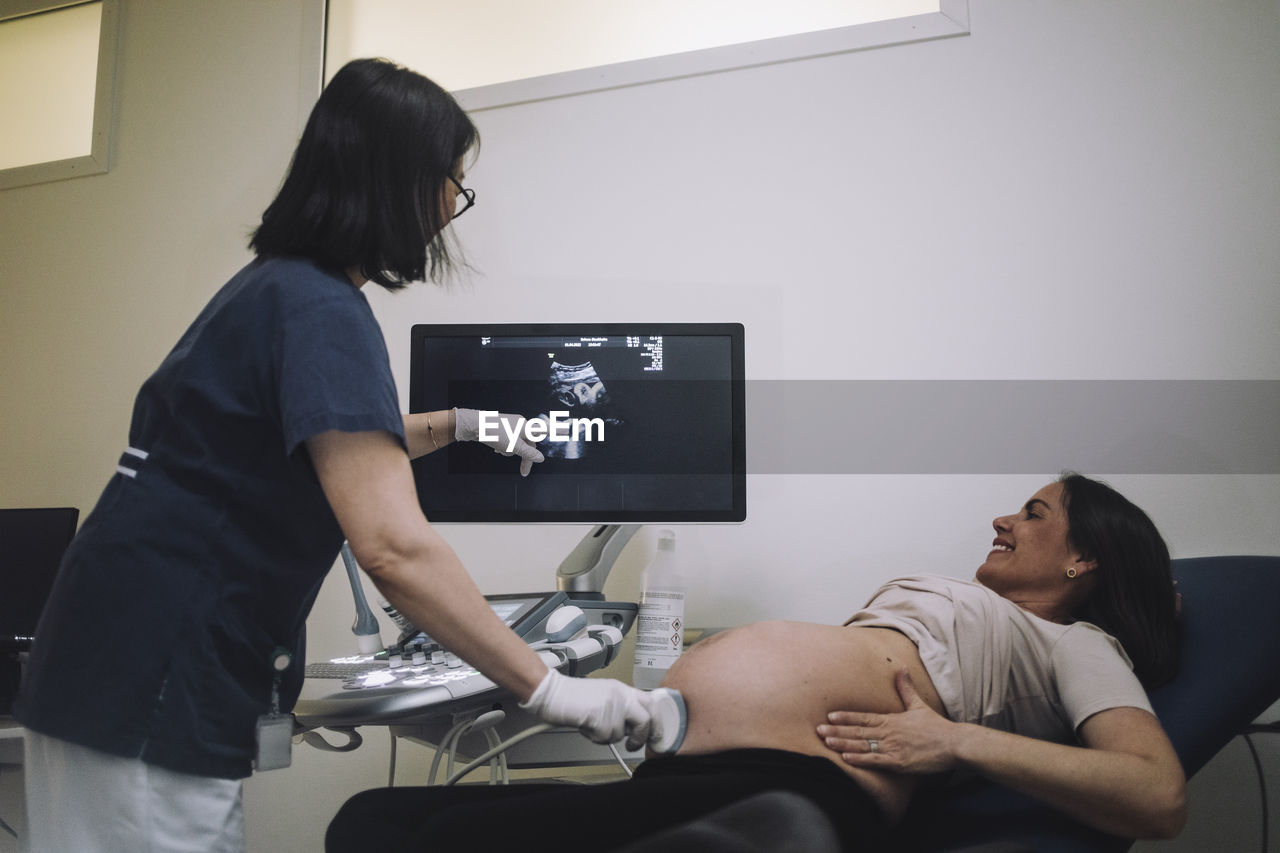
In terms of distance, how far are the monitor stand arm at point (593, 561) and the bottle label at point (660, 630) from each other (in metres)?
0.14

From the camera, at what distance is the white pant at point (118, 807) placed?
2.73 feet

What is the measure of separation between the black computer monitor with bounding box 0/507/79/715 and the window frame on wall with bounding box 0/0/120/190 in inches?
40.7

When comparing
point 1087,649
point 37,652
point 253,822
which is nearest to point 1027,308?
point 1087,649

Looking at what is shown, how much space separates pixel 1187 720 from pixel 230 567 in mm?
1161

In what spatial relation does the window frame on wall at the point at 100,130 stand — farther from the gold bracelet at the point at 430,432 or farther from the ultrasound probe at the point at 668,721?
the ultrasound probe at the point at 668,721

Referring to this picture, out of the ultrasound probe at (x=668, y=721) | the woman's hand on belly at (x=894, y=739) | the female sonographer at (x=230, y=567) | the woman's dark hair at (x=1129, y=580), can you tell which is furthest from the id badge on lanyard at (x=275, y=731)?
the woman's dark hair at (x=1129, y=580)

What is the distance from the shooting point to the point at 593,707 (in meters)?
0.96

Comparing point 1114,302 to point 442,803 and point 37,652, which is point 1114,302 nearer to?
point 442,803

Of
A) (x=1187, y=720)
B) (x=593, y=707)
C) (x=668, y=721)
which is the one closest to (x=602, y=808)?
(x=593, y=707)

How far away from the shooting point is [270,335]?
90 cm

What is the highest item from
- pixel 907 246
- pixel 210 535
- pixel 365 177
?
pixel 907 246

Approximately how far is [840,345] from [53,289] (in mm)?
2293

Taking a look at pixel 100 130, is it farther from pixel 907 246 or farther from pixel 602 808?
pixel 602 808

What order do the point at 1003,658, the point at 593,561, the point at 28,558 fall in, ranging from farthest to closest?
the point at 28,558, the point at 593,561, the point at 1003,658
